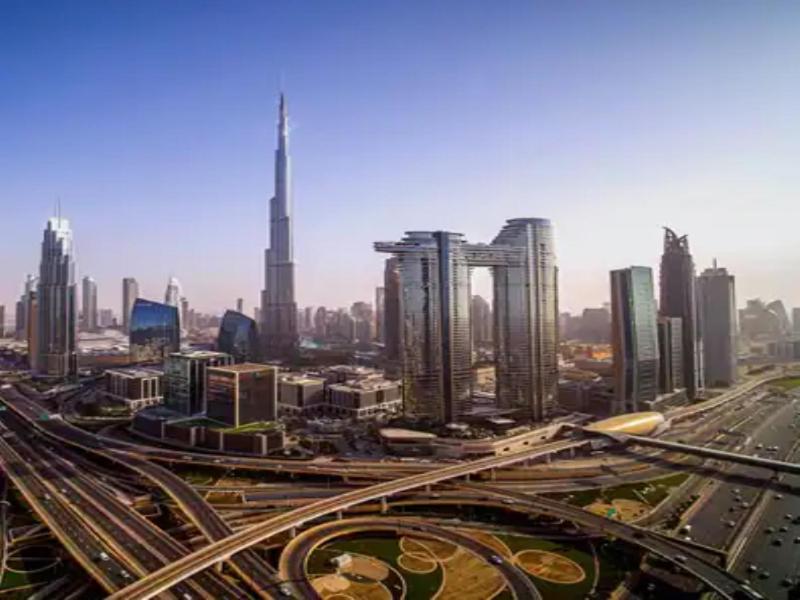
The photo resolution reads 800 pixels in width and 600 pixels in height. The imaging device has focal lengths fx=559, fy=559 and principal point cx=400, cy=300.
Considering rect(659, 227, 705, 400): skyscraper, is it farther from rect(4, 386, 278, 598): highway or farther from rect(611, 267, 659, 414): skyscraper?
rect(4, 386, 278, 598): highway

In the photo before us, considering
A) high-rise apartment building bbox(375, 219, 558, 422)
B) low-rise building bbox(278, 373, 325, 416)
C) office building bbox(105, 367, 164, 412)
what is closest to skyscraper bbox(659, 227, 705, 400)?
high-rise apartment building bbox(375, 219, 558, 422)

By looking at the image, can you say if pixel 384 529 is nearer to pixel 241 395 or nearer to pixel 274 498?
pixel 274 498

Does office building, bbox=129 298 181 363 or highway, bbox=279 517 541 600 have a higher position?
office building, bbox=129 298 181 363

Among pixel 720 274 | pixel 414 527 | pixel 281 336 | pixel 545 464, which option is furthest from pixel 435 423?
pixel 281 336

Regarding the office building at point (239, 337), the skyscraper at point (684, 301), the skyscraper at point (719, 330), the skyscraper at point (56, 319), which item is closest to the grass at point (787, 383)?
the skyscraper at point (719, 330)

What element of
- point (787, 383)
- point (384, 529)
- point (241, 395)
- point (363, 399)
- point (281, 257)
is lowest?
point (384, 529)

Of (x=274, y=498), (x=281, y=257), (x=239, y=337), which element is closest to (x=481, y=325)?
(x=281, y=257)

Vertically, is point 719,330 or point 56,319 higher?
point 56,319

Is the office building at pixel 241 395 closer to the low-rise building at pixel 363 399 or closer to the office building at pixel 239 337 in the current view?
the low-rise building at pixel 363 399
